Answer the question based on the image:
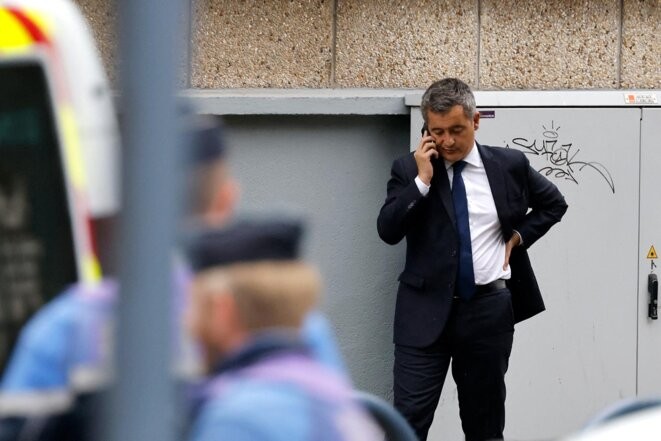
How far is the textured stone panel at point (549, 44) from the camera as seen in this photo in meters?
7.50

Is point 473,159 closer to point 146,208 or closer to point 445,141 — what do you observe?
point 445,141

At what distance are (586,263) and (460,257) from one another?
1489 millimetres

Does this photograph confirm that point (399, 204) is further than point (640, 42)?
No

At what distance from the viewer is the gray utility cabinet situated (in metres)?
7.05

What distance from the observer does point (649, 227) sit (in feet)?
23.4

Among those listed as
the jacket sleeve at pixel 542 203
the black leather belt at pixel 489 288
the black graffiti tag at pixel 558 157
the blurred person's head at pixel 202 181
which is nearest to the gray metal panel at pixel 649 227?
the black graffiti tag at pixel 558 157

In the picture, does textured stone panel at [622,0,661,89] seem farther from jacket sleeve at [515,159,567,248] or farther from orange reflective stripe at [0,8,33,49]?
orange reflective stripe at [0,8,33,49]

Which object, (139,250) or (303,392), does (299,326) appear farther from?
(139,250)

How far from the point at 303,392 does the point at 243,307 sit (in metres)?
0.16

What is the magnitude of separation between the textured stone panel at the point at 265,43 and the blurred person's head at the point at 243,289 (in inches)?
209

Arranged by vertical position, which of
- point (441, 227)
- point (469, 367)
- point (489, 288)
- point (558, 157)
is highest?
point (558, 157)

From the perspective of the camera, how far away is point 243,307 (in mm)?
2104

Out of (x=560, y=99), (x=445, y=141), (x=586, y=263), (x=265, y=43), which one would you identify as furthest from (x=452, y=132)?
(x=265, y=43)

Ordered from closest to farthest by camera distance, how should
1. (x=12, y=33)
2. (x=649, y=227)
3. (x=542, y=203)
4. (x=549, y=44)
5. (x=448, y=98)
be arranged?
(x=12, y=33), (x=448, y=98), (x=542, y=203), (x=649, y=227), (x=549, y=44)
